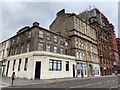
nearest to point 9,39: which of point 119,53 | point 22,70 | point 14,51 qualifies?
point 14,51

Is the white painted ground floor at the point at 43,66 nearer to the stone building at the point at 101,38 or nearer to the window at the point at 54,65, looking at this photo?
the window at the point at 54,65

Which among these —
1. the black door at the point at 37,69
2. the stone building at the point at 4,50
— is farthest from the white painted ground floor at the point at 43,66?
the stone building at the point at 4,50

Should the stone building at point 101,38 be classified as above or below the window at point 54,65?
above

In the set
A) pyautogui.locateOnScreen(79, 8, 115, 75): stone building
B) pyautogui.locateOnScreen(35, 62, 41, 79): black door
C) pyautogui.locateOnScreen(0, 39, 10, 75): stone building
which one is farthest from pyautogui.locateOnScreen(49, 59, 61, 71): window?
pyautogui.locateOnScreen(79, 8, 115, 75): stone building

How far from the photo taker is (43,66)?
999 inches

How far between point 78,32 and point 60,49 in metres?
8.62

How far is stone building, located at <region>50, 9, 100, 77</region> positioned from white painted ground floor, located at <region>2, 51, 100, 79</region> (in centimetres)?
192

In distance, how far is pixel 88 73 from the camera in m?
38.9

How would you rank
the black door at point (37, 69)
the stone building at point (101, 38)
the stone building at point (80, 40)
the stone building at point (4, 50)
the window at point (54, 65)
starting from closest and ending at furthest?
the black door at point (37, 69) → the window at point (54, 65) → the stone building at point (80, 40) → the stone building at point (4, 50) → the stone building at point (101, 38)

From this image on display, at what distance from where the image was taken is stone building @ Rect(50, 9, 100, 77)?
3571 centimetres

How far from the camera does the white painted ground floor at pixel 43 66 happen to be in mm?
25156

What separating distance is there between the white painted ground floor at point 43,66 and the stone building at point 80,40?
75.7 inches

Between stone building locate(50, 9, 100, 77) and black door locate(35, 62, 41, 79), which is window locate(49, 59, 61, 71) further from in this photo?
stone building locate(50, 9, 100, 77)

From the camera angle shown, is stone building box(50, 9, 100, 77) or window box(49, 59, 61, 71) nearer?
window box(49, 59, 61, 71)
